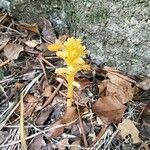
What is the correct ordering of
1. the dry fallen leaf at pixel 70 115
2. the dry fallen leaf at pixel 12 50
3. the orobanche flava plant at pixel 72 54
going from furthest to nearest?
1. the dry fallen leaf at pixel 12 50
2. the dry fallen leaf at pixel 70 115
3. the orobanche flava plant at pixel 72 54

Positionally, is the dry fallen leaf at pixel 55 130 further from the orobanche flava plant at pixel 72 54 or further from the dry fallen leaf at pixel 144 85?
the dry fallen leaf at pixel 144 85

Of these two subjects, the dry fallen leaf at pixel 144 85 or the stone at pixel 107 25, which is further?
the dry fallen leaf at pixel 144 85

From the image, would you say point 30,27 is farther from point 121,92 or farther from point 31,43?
point 121,92

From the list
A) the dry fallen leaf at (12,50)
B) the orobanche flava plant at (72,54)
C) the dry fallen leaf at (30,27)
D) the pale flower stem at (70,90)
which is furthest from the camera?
the dry fallen leaf at (30,27)

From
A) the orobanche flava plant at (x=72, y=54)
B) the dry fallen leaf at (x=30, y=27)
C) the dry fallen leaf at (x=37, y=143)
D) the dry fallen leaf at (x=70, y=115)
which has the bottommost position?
the dry fallen leaf at (x=37, y=143)

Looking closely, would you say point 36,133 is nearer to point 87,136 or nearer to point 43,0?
point 87,136

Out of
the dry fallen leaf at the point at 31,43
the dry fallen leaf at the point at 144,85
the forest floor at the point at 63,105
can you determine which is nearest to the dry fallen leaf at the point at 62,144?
the forest floor at the point at 63,105

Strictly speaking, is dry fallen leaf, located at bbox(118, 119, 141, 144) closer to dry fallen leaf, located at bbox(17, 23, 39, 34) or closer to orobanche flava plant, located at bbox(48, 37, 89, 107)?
orobanche flava plant, located at bbox(48, 37, 89, 107)

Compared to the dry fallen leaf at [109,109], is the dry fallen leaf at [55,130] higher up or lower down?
lower down

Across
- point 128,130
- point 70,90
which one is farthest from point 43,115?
point 128,130
